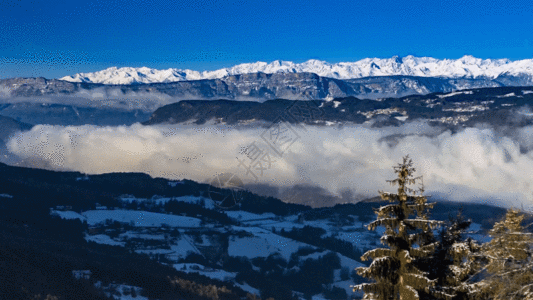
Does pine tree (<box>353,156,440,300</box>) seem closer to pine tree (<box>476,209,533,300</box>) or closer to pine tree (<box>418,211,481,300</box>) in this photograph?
pine tree (<box>418,211,481,300</box>)

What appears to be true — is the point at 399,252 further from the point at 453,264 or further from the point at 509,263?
the point at 453,264

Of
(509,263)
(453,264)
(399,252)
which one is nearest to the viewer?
(399,252)

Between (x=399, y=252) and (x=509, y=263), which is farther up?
(x=399, y=252)

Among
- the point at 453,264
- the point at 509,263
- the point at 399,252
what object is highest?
the point at 399,252

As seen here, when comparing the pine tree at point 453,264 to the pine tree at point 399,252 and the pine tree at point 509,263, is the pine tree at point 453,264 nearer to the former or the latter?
the pine tree at point 509,263

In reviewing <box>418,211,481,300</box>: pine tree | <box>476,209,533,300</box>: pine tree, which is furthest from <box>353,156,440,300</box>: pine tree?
<box>476,209,533,300</box>: pine tree

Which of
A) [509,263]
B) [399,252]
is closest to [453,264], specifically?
[509,263]

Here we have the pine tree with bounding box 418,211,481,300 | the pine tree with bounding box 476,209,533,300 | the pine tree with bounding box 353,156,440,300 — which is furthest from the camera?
the pine tree with bounding box 418,211,481,300

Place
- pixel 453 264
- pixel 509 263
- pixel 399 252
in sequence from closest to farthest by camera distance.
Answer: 1. pixel 399 252
2. pixel 509 263
3. pixel 453 264
